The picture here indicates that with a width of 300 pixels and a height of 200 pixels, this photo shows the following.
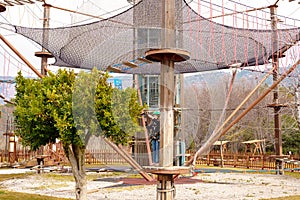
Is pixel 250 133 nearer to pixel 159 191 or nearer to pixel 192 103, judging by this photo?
pixel 192 103

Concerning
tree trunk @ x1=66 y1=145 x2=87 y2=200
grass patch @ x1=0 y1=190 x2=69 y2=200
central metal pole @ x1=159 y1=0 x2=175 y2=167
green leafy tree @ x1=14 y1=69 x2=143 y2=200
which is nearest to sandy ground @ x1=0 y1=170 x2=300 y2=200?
grass patch @ x1=0 y1=190 x2=69 y2=200

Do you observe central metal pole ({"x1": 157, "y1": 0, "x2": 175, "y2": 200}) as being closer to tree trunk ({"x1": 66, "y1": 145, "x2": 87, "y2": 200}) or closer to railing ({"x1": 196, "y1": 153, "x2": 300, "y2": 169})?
tree trunk ({"x1": 66, "y1": 145, "x2": 87, "y2": 200})

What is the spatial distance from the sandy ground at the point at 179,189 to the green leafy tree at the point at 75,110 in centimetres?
226

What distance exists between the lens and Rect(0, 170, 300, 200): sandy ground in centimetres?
677

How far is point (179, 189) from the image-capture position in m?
7.83

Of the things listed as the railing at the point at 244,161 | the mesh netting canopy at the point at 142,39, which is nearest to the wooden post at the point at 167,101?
the mesh netting canopy at the point at 142,39

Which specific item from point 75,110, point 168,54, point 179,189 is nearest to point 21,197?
point 75,110

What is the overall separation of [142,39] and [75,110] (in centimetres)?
276

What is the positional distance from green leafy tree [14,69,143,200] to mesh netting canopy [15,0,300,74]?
1888 millimetres

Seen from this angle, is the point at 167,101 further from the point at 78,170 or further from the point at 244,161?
the point at 244,161

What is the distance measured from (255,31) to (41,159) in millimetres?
7069

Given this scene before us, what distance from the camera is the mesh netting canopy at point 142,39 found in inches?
260

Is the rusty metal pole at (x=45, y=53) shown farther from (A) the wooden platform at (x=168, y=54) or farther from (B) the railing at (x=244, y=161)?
(B) the railing at (x=244, y=161)

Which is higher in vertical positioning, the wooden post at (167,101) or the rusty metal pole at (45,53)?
the rusty metal pole at (45,53)
